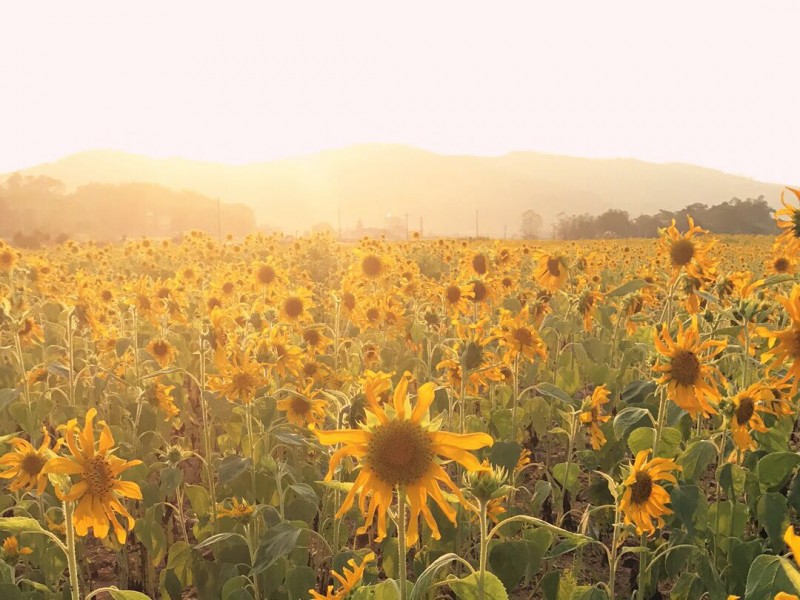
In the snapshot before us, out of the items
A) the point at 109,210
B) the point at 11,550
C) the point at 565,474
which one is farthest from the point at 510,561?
the point at 109,210

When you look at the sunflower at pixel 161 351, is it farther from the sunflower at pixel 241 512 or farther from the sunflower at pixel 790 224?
the sunflower at pixel 790 224

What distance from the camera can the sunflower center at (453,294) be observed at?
6.81 m

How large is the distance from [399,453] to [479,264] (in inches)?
210

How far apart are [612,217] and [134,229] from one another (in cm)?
8195

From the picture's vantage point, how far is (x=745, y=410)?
3250 millimetres

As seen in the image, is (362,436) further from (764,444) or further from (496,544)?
(764,444)

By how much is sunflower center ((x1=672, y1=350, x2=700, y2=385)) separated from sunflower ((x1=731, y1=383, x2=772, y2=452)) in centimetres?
30

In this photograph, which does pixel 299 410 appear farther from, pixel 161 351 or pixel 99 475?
pixel 161 351

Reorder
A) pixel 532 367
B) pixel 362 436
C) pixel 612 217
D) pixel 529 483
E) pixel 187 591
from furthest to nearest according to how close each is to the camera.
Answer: pixel 612 217
pixel 532 367
pixel 529 483
pixel 187 591
pixel 362 436

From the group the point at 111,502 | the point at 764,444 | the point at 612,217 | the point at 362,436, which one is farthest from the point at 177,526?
the point at 612,217

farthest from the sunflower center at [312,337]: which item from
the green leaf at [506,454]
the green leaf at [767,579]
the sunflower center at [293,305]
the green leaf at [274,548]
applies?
the green leaf at [767,579]

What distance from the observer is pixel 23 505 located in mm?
3318

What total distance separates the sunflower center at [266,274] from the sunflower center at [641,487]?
622cm

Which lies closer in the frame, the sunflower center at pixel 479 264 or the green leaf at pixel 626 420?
the green leaf at pixel 626 420
